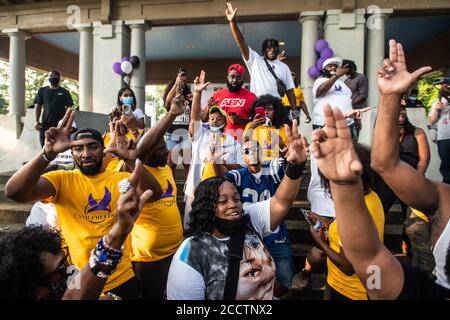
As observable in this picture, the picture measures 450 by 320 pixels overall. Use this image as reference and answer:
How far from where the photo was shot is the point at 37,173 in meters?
2.04

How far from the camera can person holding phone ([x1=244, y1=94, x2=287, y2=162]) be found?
3375mm

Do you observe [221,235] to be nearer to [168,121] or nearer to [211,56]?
[168,121]

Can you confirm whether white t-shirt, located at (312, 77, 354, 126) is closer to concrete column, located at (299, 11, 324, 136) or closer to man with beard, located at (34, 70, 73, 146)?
concrete column, located at (299, 11, 324, 136)

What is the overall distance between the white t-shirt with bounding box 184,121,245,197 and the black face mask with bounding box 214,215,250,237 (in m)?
1.22

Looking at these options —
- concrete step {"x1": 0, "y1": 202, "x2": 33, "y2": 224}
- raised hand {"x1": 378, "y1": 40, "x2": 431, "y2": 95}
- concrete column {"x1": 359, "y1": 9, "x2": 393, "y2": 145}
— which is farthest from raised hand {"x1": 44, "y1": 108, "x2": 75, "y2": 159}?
concrete column {"x1": 359, "y1": 9, "x2": 393, "y2": 145}

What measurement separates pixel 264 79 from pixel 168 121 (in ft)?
7.27

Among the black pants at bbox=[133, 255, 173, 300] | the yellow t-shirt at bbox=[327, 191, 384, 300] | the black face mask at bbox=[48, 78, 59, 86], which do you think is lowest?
the black pants at bbox=[133, 255, 173, 300]

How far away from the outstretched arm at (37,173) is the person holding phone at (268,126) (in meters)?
1.83

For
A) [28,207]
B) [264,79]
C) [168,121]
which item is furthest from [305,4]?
[28,207]

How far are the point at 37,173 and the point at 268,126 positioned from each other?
231 cm

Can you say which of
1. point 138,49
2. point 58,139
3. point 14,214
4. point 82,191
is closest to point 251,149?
point 82,191

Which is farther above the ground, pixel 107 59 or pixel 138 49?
pixel 138 49

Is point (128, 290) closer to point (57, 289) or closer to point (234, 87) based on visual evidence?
point (57, 289)

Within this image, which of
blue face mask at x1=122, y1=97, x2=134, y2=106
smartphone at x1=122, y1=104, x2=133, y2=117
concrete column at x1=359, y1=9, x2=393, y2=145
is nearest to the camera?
smartphone at x1=122, y1=104, x2=133, y2=117
